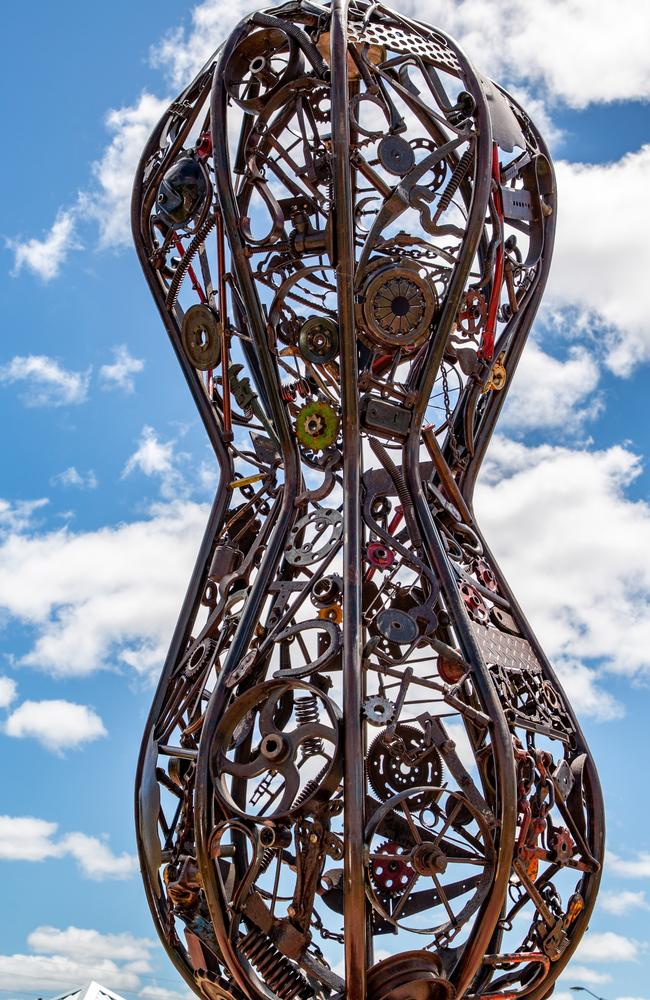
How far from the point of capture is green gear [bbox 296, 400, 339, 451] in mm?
8562

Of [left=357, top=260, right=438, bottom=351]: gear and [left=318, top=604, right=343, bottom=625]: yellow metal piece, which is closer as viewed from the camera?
[left=318, top=604, right=343, bottom=625]: yellow metal piece

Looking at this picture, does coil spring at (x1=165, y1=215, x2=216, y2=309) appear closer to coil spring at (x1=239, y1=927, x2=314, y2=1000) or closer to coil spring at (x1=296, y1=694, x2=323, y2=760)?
coil spring at (x1=296, y1=694, x2=323, y2=760)

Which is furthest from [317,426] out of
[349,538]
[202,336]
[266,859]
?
[266,859]

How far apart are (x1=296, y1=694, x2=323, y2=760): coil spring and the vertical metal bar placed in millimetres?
289

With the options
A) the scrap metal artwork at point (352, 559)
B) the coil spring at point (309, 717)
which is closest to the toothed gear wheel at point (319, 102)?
the scrap metal artwork at point (352, 559)

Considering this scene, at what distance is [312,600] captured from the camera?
26.8 ft

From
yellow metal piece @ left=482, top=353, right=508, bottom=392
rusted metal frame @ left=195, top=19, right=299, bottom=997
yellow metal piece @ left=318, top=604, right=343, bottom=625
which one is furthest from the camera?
yellow metal piece @ left=482, top=353, right=508, bottom=392

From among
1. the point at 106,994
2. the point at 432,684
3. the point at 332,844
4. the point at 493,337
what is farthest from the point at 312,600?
the point at 106,994

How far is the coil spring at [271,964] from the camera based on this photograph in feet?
24.7

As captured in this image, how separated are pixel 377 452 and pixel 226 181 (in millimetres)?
2053

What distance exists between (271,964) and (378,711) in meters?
1.56

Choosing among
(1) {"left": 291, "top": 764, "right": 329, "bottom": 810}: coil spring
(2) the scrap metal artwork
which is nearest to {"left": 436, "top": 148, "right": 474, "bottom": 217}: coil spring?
(2) the scrap metal artwork

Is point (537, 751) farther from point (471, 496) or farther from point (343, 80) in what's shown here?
point (343, 80)

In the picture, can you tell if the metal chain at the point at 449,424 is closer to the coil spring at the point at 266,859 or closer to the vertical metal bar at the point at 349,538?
the vertical metal bar at the point at 349,538
